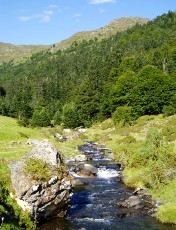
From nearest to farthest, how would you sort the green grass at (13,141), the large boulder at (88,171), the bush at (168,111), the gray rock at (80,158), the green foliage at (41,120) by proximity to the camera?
the large boulder at (88,171) < the green grass at (13,141) < the gray rock at (80,158) < the bush at (168,111) < the green foliage at (41,120)

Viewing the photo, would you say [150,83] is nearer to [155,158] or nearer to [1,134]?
[1,134]

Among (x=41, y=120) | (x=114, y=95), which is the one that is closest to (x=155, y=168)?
(x=114, y=95)

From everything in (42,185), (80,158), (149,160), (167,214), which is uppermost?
(42,185)

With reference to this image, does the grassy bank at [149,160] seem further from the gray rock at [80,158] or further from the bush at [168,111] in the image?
the bush at [168,111]

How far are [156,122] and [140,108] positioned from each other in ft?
37.8

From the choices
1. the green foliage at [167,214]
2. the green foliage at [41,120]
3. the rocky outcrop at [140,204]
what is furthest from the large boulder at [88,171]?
the green foliage at [41,120]

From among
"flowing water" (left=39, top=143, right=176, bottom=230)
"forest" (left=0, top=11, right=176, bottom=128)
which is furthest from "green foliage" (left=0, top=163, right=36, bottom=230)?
"forest" (left=0, top=11, right=176, bottom=128)

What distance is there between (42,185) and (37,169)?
A: 147cm

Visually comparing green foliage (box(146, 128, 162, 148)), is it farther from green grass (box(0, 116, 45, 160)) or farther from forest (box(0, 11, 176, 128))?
forest (box(0, 11, 176, 128))

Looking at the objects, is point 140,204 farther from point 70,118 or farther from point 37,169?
point 70,118

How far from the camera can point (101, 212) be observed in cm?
3500

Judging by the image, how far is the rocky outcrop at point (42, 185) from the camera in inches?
1177

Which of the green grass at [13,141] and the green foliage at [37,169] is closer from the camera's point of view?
the green foliage at [37,169]

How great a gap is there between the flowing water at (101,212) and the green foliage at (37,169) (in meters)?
4.23
